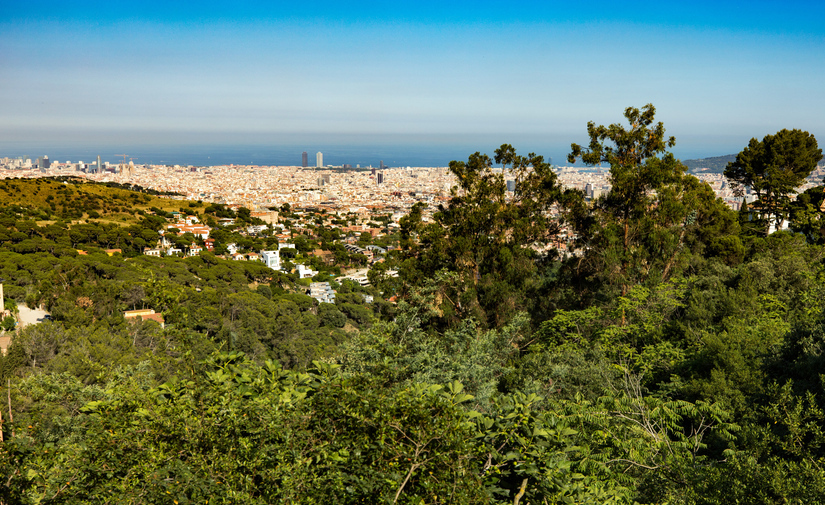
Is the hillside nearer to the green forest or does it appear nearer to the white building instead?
the white building

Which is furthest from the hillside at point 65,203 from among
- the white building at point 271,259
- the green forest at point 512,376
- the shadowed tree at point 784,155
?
the shadowed tree at point 784,155

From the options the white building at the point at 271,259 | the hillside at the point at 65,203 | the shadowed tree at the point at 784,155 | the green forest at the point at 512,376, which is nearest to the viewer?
the green forest at the point at 512,376

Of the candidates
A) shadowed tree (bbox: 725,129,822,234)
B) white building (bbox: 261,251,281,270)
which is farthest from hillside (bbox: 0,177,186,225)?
shadowed tree (bbox: 725,129,822,234)

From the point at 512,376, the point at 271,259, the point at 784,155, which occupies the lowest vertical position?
the point at 271,259

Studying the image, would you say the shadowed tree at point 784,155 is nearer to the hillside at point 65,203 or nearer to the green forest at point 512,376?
the green forest at point 512,376

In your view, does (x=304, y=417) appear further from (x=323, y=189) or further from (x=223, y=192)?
(x=323, y=189)

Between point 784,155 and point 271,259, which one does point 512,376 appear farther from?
point 271,259

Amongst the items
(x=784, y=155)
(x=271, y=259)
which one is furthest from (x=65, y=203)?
(x=784, y=155)

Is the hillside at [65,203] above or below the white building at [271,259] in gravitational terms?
above
